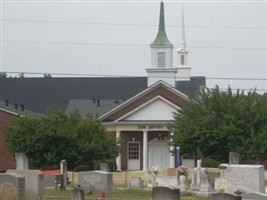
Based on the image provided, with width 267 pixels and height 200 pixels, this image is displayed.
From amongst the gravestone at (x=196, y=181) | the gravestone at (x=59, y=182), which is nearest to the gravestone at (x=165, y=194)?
the gravestone at (x=59, y=182)

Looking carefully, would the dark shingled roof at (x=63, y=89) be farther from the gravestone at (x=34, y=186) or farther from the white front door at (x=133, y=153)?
the gravestone at (x=34, y=186)

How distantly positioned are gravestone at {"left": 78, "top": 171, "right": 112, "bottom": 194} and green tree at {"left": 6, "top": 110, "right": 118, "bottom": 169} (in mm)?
16160

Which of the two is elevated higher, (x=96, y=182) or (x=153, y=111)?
(x=153, y=111)

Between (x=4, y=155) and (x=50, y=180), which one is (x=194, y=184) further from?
(x=4, y=155)

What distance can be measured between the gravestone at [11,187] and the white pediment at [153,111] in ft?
131

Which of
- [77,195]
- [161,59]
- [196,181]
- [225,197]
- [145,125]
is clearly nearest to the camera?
[225,197]

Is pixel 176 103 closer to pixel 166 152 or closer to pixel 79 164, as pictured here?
pixel 166 152

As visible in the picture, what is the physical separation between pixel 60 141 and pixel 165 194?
29.0 meters

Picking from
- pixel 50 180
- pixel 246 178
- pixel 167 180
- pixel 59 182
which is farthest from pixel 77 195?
pixel 167 180

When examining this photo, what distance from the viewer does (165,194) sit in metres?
20.9

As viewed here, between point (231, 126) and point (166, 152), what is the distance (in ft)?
54.9

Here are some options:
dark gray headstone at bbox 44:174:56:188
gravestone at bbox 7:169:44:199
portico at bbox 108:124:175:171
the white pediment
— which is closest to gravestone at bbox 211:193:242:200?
gravestone at bbox 7:169:44:199

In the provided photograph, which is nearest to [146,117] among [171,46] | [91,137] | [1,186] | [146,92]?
[146,92]

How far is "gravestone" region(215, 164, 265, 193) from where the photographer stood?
30703mm
